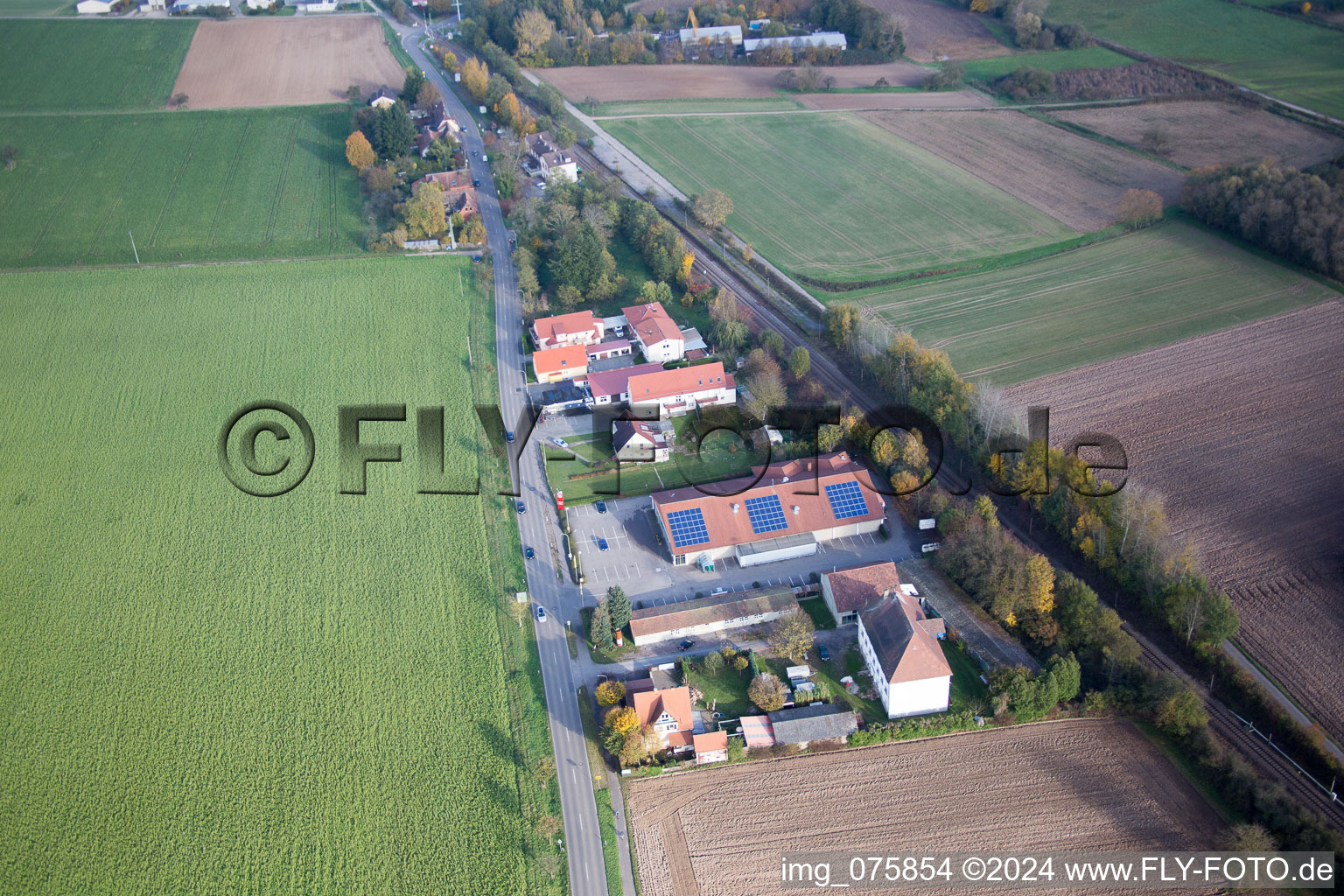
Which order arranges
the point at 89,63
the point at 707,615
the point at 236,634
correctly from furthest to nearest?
the point at 89,63 < the point at 707,615 < the point at 236,634

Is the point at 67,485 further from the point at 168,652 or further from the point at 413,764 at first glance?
the point at 413,764

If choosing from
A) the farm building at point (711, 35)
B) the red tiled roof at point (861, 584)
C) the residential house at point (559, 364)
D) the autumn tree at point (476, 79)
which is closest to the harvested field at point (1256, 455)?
the red tiled roof at point (861, 584)

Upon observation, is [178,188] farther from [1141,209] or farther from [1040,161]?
[1141,209]

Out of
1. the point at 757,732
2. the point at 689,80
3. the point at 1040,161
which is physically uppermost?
the point at 689,80

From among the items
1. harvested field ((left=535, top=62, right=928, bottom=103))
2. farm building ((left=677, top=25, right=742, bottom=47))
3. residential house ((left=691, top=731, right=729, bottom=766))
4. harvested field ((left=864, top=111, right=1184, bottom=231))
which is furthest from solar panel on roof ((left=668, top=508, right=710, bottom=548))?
farm building ((left=677, top=25, right=742, bottom=47))

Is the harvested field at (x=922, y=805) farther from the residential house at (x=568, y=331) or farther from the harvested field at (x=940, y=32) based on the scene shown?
the harvested field at (x=940, y=32)

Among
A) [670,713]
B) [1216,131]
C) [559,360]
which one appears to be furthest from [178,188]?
[1216,131]
